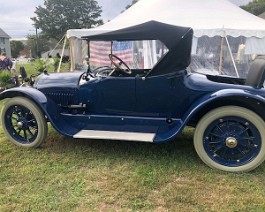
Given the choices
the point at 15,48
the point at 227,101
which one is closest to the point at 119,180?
the point at 227,101

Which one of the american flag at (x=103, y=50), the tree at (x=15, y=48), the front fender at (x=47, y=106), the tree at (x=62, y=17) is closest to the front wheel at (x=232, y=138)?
the front fender at (x=47, y=106)

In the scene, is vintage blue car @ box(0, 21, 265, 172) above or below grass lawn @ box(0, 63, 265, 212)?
above

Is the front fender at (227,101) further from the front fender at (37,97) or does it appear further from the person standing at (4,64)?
the person standing at (4,64)

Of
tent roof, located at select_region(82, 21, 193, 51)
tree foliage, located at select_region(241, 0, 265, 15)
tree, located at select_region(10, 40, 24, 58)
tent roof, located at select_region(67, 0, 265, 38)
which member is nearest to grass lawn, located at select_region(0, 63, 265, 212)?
tent roof, located at select_region(82, 21, 193, 51)

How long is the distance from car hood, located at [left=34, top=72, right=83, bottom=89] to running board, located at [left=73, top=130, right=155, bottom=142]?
2.24ft

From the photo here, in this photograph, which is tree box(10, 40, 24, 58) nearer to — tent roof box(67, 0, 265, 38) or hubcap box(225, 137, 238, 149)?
tent roof box(67, 0, 265, 38)

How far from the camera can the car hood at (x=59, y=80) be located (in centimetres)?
396

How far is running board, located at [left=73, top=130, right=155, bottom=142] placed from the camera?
3446 mm

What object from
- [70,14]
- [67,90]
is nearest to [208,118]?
[67,90]

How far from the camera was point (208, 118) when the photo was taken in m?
3.29

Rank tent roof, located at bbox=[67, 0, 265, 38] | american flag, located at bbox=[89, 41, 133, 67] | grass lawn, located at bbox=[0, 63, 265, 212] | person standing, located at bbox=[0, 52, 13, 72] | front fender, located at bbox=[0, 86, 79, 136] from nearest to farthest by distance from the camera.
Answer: grass lawn, located at bbox=[0, 63, 265, 212] → front fender, located at bbox=[0, 86, 79, 136] → american flag, located at bbox=[89, 41, 133, 67] → tent roof, located at bbox=[67, 0, 265, 38] → person standing, located at bbox=[0, 52, 13, 72]

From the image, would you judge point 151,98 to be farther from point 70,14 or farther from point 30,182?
point 70,14

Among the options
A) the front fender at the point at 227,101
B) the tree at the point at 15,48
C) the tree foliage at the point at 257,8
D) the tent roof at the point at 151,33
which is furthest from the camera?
the tree at the point at 15,48

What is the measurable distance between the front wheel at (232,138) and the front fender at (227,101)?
4.5 inches
